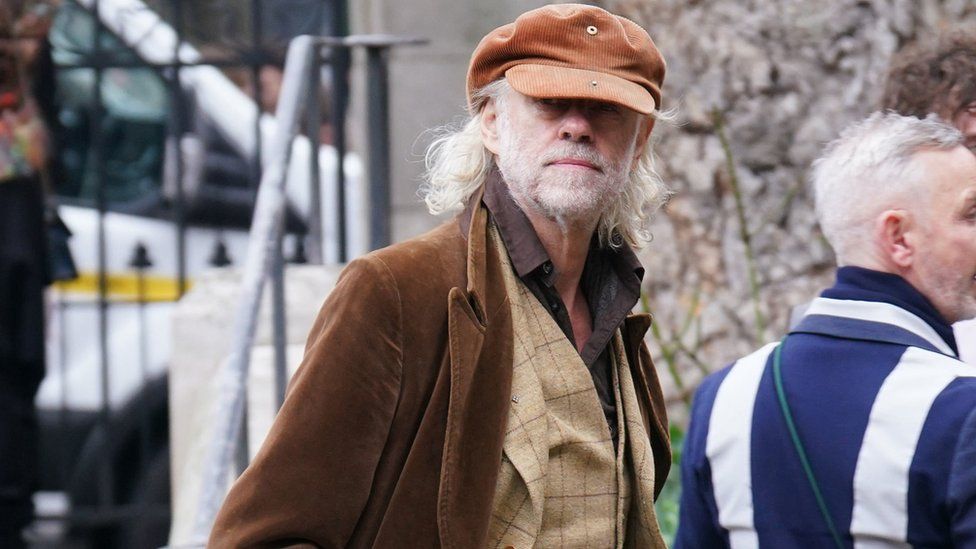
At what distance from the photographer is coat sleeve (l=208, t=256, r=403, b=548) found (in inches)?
84.3

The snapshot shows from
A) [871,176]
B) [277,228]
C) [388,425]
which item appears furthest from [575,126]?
[277,228]

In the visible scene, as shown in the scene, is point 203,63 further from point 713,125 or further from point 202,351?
point 713,125

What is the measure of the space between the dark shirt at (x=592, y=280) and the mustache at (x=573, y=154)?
0.34 ft

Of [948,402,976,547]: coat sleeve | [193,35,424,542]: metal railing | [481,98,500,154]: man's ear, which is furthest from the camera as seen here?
[193,35,424,542]: metal railing

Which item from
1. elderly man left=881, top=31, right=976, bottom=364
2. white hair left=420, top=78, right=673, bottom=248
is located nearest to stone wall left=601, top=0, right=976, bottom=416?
elderly man left=881, top=31, right=976, bottom=364

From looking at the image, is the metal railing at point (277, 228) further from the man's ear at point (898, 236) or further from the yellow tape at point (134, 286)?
the man's ear at point (898, 236)

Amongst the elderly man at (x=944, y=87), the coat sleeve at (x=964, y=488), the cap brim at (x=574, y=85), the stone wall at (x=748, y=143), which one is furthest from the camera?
the stone wall at (x=748, y=143)

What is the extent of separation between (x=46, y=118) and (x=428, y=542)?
4.16 m

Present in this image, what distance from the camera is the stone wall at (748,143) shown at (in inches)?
183

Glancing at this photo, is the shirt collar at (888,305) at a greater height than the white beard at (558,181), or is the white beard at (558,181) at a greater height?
the white beard at (558,181)

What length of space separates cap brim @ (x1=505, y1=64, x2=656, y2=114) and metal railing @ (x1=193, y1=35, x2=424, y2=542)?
1.58m

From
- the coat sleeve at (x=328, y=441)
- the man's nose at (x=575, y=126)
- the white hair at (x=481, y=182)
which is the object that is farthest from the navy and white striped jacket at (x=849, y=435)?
the coat sleeve at (x=328, y=441)

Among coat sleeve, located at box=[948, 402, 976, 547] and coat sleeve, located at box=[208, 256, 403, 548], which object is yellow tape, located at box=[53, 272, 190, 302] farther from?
coat sleeve, located at box=[948, 402, 976, 547]

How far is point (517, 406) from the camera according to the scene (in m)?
2.30
